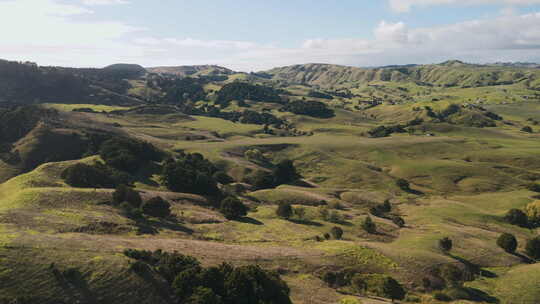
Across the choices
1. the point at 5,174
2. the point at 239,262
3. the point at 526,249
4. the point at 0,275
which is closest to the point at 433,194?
the point at 526,249

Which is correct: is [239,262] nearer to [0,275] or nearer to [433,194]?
[0,275]

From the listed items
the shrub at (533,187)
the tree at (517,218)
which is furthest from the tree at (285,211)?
the shrub at (533,187)

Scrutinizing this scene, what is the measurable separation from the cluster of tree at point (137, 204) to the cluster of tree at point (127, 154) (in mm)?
27091

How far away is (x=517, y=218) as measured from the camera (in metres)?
89.4

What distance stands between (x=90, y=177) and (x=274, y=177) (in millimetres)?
55283

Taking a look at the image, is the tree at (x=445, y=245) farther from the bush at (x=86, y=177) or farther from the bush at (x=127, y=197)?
the bush at (x=86, y=177)

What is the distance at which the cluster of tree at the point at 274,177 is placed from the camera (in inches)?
4439

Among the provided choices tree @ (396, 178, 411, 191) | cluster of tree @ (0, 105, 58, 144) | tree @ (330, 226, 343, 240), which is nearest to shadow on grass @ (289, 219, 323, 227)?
tree @ (330, 226, 343, 240)

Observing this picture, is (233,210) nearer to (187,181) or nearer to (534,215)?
(187,181)

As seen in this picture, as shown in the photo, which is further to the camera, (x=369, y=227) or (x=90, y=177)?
(x=90, y=177)

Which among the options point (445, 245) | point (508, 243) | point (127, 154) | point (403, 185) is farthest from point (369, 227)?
point (127, 154)

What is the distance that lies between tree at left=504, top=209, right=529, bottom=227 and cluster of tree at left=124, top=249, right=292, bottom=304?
7544 cm

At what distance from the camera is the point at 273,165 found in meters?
148

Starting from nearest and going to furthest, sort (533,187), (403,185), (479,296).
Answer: (479,296), (533,187), (403,185)
